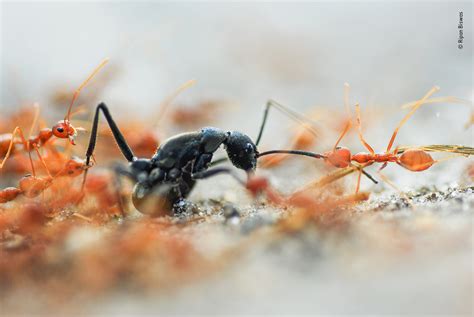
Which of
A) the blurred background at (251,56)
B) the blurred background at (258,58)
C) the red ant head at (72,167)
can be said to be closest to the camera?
the red ant head at (72,167)

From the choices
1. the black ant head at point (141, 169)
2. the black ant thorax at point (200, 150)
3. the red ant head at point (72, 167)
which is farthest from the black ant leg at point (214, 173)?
the red ant head at point (72, 167)

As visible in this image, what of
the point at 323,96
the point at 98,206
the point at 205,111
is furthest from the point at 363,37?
the point at 98,206

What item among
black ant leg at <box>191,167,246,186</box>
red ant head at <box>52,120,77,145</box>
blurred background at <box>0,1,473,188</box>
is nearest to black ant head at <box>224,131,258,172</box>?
black ant leg at <box>191,167,246,186</box>

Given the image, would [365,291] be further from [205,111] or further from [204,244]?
[205,111]

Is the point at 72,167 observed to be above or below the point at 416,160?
below

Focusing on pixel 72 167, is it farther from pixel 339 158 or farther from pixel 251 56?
pixel 251 56

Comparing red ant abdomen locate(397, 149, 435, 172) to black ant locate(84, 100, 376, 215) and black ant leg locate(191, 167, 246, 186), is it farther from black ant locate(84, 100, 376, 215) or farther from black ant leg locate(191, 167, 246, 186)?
black ant leg locate(191, 167, 246, 186)

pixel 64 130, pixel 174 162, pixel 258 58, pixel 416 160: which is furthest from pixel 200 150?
pixel 258 58

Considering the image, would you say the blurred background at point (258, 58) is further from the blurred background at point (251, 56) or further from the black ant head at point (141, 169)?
the black ant head at point (141, 169)
